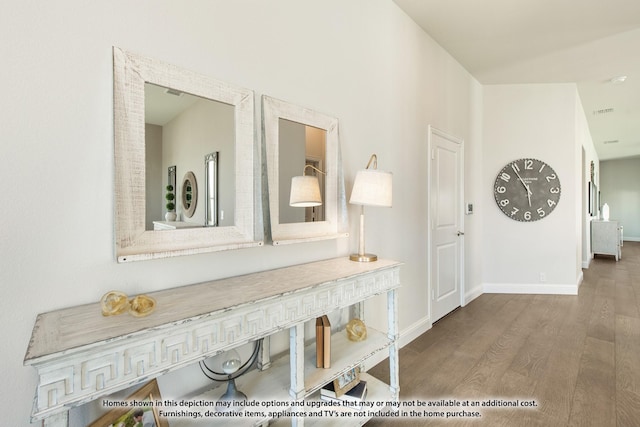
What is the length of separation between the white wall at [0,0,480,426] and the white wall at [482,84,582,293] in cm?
304

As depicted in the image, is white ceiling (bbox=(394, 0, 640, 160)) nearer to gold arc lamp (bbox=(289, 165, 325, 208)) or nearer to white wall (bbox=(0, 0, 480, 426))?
white wall (bbox=(0, 0, 480, 426))

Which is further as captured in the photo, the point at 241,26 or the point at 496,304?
the point at 496,304

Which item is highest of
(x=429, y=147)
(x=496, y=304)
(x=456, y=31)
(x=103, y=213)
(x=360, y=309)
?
(x=456, y=31)

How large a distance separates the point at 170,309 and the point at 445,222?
3.08 metres

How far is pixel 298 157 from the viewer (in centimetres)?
179

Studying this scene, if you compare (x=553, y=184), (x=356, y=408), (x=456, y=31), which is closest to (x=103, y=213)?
(x=356, y=408)

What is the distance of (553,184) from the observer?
14.0 ft

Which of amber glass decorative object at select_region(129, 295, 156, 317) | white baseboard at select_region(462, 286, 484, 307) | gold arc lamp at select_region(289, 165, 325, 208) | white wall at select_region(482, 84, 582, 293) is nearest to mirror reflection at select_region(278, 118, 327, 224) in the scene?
gold arc lamp at select_region(289, 165, 325, 208)

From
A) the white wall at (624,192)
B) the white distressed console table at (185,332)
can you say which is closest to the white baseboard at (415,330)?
the white distressed console table at (185,332)

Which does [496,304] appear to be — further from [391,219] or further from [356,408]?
[356,408]

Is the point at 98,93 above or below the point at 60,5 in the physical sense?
below

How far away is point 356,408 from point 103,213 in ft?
5.04

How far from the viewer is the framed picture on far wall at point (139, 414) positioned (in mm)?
1058

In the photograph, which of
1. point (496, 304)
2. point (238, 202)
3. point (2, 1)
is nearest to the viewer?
point (2, 1)
